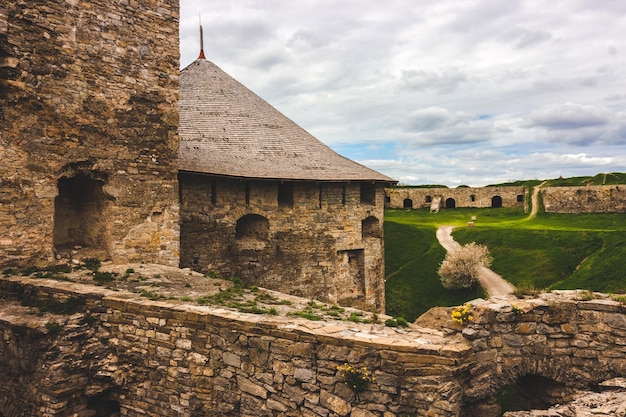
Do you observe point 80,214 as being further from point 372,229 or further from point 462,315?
point 372,229

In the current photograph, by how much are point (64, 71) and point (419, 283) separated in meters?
19.8

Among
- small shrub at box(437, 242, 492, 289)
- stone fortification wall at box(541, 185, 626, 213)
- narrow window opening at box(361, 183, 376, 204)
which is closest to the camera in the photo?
narrow window opening at box(361, 183, 376, 204)

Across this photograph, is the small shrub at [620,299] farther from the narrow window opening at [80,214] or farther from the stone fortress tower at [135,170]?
the narrow window opening at [80,214]

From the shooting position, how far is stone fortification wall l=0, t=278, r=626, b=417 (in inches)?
208

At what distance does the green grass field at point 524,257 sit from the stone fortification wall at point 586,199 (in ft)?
4.69

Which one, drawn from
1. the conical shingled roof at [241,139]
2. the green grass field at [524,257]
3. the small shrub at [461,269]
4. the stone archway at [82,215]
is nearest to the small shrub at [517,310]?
the stone archway at [82,215]

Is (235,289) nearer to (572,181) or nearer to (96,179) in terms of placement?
(96,179)

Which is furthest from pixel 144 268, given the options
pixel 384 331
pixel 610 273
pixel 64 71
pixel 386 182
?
pixel 610 273

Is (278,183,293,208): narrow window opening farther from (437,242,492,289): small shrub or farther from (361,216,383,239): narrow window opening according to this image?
(437,242,492,289): small shrub

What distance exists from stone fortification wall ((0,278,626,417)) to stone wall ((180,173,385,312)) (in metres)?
5.61

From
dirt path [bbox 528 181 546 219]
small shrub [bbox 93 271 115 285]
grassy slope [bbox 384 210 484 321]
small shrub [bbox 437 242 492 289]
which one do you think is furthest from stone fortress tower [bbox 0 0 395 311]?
dirt path [bbox 528 181 546 219]

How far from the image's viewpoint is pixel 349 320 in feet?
21.2

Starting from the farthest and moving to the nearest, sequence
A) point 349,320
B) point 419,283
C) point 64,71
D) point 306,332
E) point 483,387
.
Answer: point 419,283
point 64,71
point 349,320
point 483,387
point 306,332

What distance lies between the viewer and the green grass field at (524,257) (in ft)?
71.9
